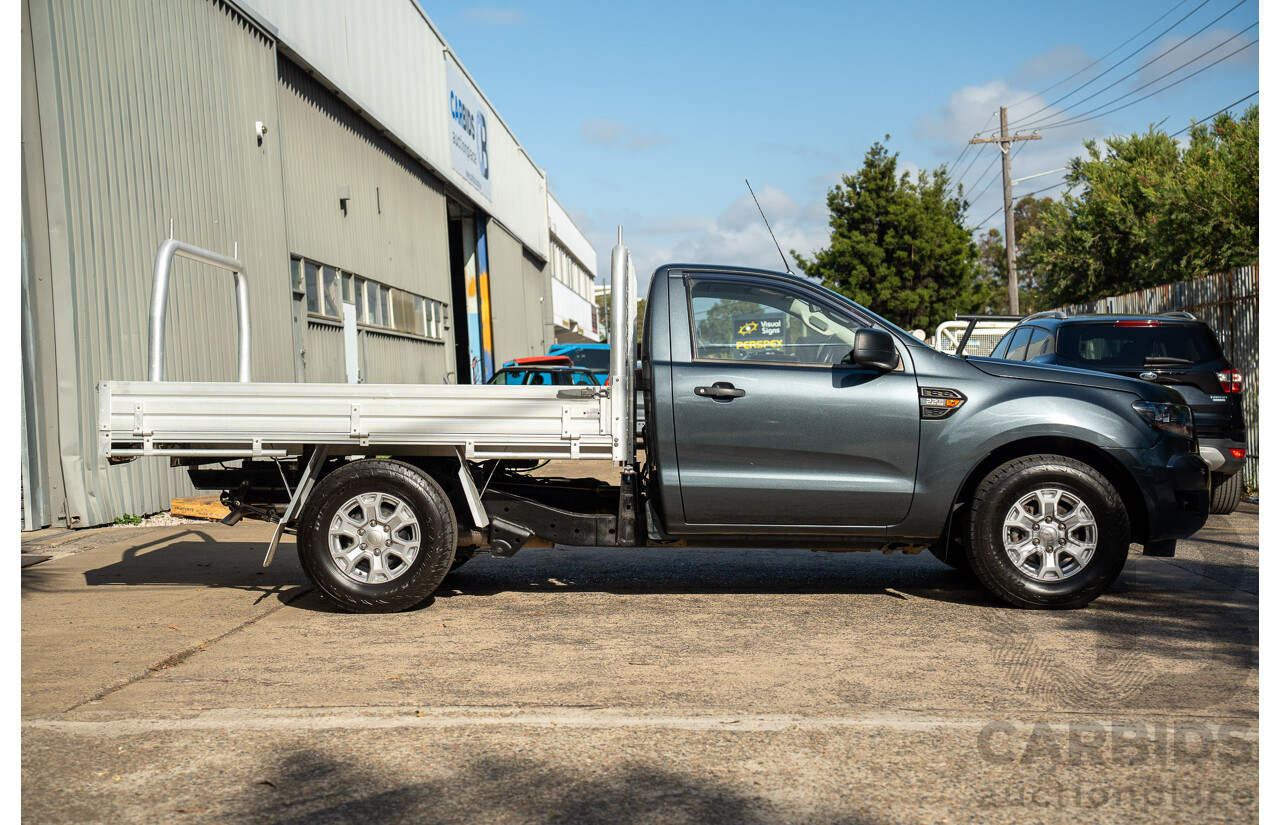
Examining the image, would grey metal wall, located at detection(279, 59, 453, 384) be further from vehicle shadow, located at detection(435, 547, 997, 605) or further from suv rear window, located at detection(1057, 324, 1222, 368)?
suv rear window, located at detection(1057, 324, 1222, 368)

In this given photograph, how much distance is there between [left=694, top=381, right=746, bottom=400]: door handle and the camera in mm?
5887

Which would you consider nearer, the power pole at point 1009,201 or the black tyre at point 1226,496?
the black tyre at point 1226,496

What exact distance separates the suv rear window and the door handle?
468 cm

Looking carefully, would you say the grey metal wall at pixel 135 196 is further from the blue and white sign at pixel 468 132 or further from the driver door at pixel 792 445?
the blue and white sign at pixel 468 132

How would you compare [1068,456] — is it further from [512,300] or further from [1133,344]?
[512,300]

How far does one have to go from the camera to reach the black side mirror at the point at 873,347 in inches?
225

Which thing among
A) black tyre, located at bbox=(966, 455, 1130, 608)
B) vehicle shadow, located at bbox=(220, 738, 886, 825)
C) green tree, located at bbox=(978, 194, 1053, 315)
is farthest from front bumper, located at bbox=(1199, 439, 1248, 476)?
green tree, located at bbox=(978, 194, 1053, 315)

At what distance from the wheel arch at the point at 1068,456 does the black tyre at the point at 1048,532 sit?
0.12 m

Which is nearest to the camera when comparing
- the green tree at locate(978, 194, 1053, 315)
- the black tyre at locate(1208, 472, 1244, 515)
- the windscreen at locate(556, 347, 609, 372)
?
the black tyre at locate(1208, 472, 1244, 515)

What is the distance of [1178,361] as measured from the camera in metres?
9.05

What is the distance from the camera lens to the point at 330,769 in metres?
3.56

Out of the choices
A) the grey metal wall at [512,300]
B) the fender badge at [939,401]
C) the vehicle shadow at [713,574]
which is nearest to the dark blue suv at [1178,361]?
the vehicle shadow at [713,574]

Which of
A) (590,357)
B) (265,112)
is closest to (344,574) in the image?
(265,112)

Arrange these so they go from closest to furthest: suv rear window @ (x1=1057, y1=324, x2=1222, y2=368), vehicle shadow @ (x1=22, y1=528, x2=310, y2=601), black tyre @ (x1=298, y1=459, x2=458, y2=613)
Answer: black tyre @ (x1=298, y1=459, x2=458, y2=613)
vehicle shadow @ (x1=22, y1=528, x2=310, y2=601)
suv rear window @ (x1=1057, y1=324, x2=1222, y2=368)
